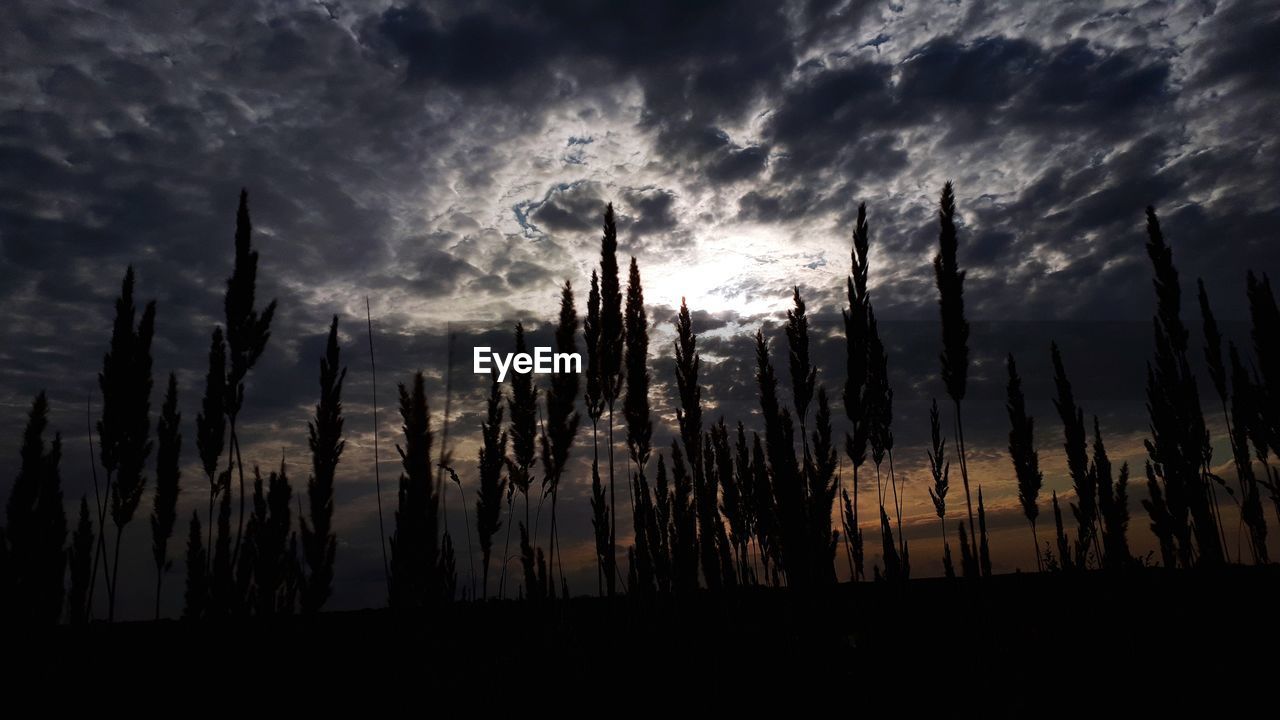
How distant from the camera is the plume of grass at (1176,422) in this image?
4.88 metres

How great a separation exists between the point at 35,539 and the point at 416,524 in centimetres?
220

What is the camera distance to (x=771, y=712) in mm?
2414

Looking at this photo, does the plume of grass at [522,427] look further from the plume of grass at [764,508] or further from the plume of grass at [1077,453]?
the plume of grass at [1077,453]

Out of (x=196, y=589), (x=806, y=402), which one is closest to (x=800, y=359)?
(x=806, y=402)

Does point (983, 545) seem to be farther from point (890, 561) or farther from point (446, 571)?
point (446, 571)

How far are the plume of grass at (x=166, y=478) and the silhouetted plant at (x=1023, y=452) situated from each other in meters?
8.13

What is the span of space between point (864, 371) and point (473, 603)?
3.49 metres

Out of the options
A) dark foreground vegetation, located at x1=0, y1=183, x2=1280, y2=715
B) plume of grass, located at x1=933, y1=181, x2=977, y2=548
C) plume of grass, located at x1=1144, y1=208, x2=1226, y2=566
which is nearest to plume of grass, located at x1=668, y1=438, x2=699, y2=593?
dark foreground vegetation, located at x1=0, y1=183, x2=1280, y2=715

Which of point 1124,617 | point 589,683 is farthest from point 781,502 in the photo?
point 1124,617

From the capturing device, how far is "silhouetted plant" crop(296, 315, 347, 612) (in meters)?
3.43

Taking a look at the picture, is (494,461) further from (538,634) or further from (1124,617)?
(1124,617)

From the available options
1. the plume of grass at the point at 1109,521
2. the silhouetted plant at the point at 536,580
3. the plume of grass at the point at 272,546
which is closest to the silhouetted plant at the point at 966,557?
the plume of grass at the point at 1109,521

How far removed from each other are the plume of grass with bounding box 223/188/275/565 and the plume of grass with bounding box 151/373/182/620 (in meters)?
1.35

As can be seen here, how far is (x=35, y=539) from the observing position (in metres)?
3.27
